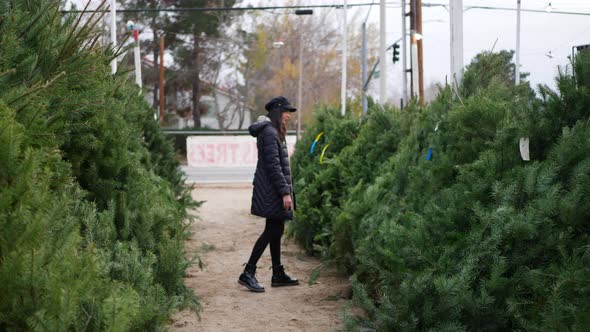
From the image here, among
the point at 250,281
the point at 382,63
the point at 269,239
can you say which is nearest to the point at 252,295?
the point at 250,281

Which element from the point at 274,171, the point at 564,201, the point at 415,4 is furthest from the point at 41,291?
the point at 415,4

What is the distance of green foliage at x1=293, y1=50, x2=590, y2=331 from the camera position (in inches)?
139

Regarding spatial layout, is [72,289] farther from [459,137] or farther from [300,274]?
[300,274]

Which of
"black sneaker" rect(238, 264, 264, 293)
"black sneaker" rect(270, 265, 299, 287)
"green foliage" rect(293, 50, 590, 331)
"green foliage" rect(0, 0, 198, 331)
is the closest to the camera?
"green foliage" rect(0, 0, 198, 331)

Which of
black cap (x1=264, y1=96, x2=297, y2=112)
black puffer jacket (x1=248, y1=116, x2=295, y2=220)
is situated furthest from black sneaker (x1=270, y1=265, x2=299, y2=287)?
black cap (x1=264, y1=96, x2=297, y2=112)

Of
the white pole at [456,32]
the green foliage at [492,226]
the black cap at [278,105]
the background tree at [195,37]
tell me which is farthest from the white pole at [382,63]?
the background tree at [195,37]

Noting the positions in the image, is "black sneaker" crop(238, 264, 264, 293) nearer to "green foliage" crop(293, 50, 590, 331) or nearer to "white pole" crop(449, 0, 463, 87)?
"green foliage" crop(293, 50, 590, 331)

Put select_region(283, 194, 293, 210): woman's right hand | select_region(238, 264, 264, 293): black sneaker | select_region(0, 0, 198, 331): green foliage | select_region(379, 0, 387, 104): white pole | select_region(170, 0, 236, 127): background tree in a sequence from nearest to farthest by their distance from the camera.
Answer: select_region(0, 0, 198, 331): green foliage
select_region(283, 194, 293, 210): woman's right hand
select_region(238, 264, 264, 293): black sneaker
select_region(379, 0, 387, 104): white pole
select_region(170, 0, 236, 127): background tree

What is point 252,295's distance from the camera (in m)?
6.66

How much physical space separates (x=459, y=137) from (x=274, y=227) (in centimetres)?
248

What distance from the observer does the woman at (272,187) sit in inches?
265

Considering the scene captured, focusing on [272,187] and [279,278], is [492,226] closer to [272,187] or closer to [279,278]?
[272,187]

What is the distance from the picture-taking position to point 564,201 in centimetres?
359

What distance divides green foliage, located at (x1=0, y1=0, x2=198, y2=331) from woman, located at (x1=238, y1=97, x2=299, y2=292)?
1.08m
